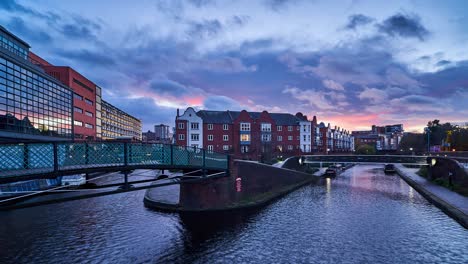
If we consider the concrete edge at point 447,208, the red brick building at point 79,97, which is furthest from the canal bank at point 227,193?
the red brick building at point 79,97

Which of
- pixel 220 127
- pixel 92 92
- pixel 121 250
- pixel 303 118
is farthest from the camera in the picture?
pixel 303 118

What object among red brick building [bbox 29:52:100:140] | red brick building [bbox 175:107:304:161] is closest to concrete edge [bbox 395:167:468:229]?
red brick building [bbox 175:107:304:161]

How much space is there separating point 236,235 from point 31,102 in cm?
4633

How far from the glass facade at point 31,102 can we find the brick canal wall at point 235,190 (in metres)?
33.4

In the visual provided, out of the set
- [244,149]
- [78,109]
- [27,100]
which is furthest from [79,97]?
[244,149]

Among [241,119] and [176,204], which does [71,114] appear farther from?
[176,204]

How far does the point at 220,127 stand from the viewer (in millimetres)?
71875

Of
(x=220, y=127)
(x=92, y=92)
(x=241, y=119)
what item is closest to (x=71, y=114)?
(x=92, y=92)

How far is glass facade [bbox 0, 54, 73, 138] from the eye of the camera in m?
40.9

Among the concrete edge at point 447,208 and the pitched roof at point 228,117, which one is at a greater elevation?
the pitched roof at point 228,117

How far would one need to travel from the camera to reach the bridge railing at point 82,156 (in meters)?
11.8

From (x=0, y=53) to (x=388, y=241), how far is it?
5208 cm

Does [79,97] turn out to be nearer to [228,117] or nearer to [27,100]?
[27,100]

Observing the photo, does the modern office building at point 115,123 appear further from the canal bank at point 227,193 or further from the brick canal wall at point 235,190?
the brick canal wall at point 235,190
